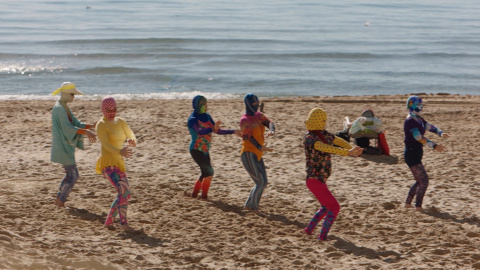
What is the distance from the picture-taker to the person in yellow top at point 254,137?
8.12m

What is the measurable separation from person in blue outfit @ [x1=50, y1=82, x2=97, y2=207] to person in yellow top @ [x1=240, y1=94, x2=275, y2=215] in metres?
2.00

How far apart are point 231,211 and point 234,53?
2632cm

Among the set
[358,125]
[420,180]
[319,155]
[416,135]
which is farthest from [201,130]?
[358,125]

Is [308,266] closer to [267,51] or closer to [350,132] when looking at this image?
[350,132]

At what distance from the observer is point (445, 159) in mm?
11531

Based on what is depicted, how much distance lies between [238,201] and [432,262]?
3.22 meters

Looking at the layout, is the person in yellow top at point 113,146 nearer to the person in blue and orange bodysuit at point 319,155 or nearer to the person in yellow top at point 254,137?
the person in yellow top at point 254,137

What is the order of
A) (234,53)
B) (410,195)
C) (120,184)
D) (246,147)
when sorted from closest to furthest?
(120,184) → (246,147) → (410,195) → (234,53)

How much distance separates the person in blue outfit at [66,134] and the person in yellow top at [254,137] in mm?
2003

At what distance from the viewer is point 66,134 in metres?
8.16

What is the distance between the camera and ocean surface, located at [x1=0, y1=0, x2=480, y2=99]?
25.1 metres

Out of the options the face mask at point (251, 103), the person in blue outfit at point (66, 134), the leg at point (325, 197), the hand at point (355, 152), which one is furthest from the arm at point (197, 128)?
the hand at point (355, 152)

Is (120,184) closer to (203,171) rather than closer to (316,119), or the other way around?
(203,171)

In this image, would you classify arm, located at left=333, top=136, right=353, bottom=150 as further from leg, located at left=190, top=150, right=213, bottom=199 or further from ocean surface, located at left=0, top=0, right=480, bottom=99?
ocean surface, located at left=0, top=0, right=480, bottom=99
